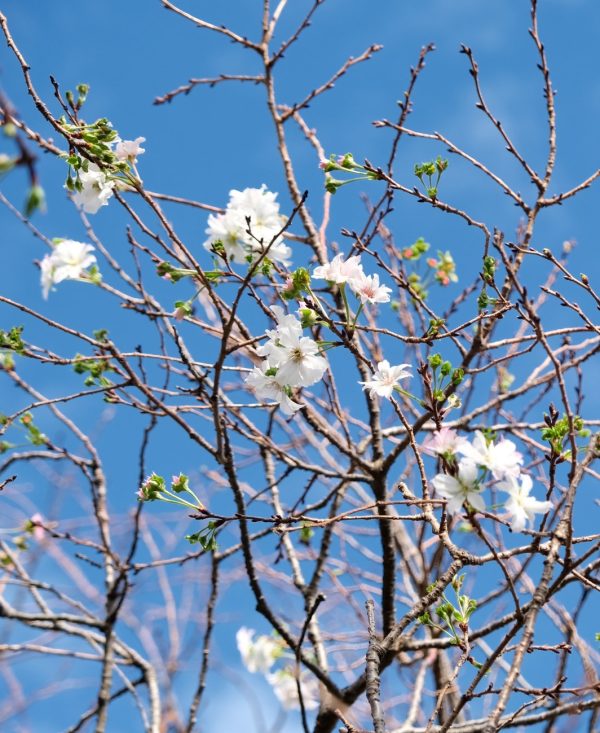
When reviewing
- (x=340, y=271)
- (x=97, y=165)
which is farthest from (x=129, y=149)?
(x=340, y=271)

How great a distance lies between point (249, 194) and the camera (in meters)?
2.35

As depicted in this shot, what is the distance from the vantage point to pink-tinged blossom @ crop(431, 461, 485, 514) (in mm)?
1367

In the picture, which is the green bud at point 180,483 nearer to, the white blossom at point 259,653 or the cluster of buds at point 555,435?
the cluster of buds at point 555,435

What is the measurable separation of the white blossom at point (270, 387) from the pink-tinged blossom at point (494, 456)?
0.54m

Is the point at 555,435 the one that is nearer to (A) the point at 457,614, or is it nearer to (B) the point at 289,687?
(A) the point at 457,614

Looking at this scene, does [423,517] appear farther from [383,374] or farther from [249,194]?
[249,194]

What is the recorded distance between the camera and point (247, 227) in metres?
2.21

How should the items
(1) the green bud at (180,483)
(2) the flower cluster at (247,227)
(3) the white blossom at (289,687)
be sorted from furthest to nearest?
(3) the white blossom at (289,687)
(2) the flower cluster at (247,227)
(1) the green bud at (180,483)

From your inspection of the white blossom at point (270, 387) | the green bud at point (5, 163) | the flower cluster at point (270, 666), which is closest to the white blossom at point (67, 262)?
the white blossom at point (270, 387)

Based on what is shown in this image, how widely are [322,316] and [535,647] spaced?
0.84m

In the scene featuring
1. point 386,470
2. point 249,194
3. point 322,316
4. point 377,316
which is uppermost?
point 377,316

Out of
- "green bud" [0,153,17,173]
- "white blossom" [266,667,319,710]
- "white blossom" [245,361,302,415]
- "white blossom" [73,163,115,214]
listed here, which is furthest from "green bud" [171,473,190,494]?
"white blossom" [266,667,319,710]

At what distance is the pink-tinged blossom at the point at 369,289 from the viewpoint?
1.86 meters

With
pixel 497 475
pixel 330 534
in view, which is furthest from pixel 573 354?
pixel 497 475
